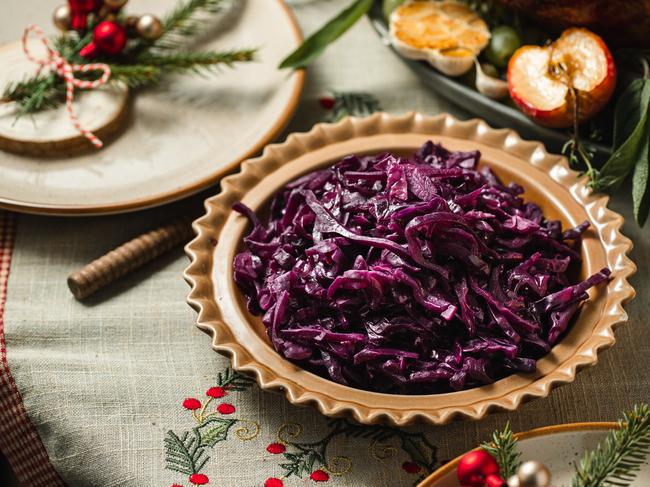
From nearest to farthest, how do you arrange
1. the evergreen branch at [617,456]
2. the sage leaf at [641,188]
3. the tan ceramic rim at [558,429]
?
the evergreen branch at [617,456]
the tan ceramic rim at [558,429]
the sage leaf at [641,188]

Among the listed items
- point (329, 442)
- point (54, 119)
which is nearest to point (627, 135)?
point (329, 442)

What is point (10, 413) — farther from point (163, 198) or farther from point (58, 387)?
point (163, 198)

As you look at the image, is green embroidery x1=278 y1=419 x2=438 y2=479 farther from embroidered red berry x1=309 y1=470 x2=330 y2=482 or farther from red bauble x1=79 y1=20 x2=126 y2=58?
red bauble x1=79 y1=20 x2=126 y2=58

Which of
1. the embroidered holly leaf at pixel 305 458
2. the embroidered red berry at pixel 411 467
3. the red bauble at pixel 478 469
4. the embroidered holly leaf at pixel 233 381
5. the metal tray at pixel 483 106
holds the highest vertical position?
the red bauble at pixel 478 469

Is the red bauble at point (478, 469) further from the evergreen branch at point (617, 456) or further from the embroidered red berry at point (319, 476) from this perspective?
the embroidered red berry at point (319, 476)

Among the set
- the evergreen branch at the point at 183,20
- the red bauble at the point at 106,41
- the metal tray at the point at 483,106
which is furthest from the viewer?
the evergreen branch at the point at 183,20

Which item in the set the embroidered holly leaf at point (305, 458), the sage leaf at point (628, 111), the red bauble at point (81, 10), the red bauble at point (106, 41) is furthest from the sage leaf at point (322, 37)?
the embroidered holly leaf at point (305, 458)

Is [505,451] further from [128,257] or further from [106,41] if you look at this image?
[106,41]
